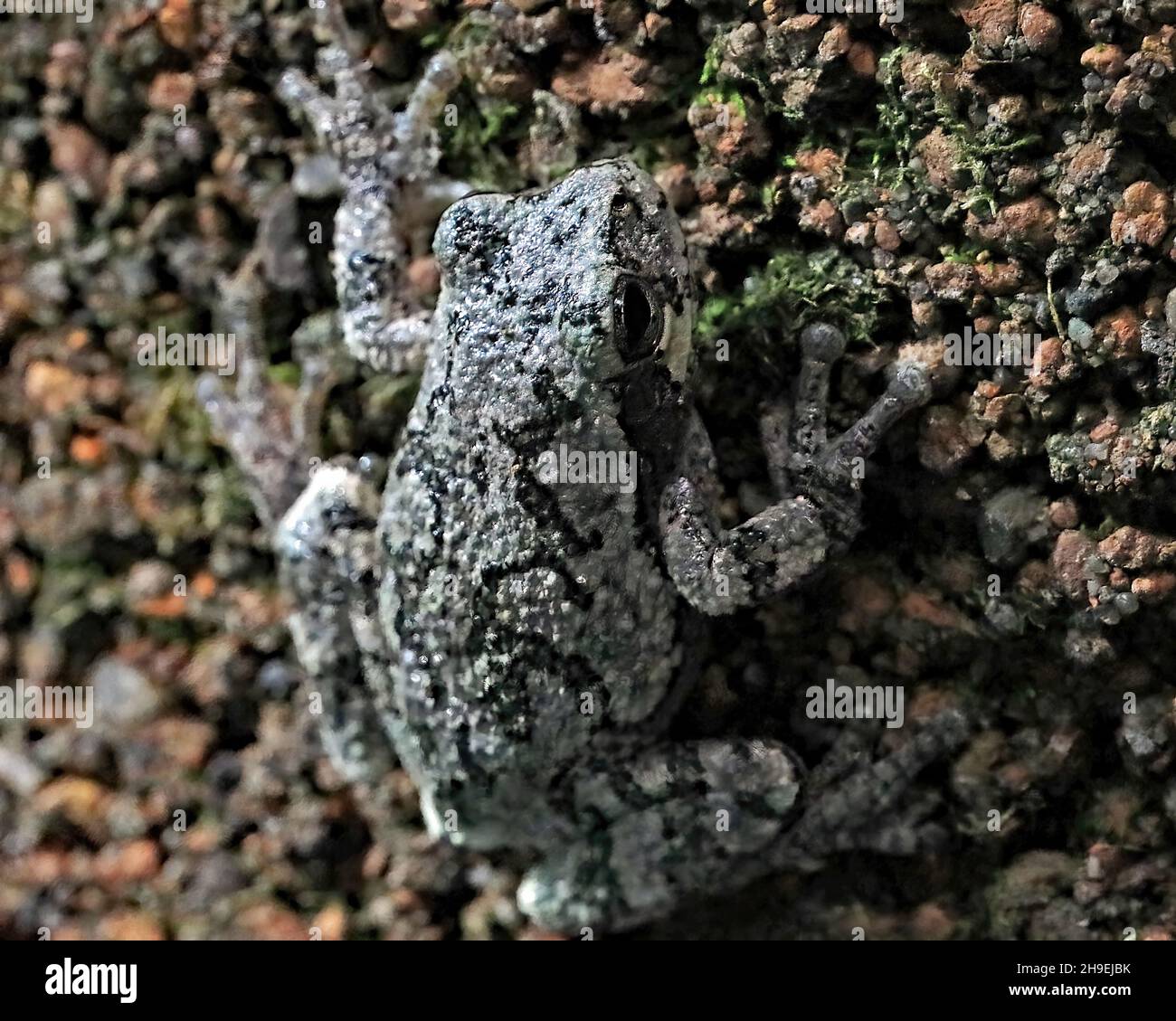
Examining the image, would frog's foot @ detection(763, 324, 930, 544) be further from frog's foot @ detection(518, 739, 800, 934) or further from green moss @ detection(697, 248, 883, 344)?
frog's foot @ detection(518, 739, 800, 934)

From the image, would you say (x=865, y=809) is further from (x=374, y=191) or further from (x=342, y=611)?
(x=374, y=191)

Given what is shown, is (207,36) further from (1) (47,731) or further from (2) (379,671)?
(1) (47,731)

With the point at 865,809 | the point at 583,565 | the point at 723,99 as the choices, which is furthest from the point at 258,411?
the point at 865,809

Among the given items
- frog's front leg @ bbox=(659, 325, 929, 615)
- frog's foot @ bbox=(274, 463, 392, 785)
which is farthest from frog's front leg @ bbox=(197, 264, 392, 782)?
frog's front leg @ bbox=(659, 325, 929, 615)

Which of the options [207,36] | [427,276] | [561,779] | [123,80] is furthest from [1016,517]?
[123,80]

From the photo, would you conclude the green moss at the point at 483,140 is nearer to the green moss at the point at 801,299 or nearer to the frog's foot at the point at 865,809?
the green moss at the point at 801,299
